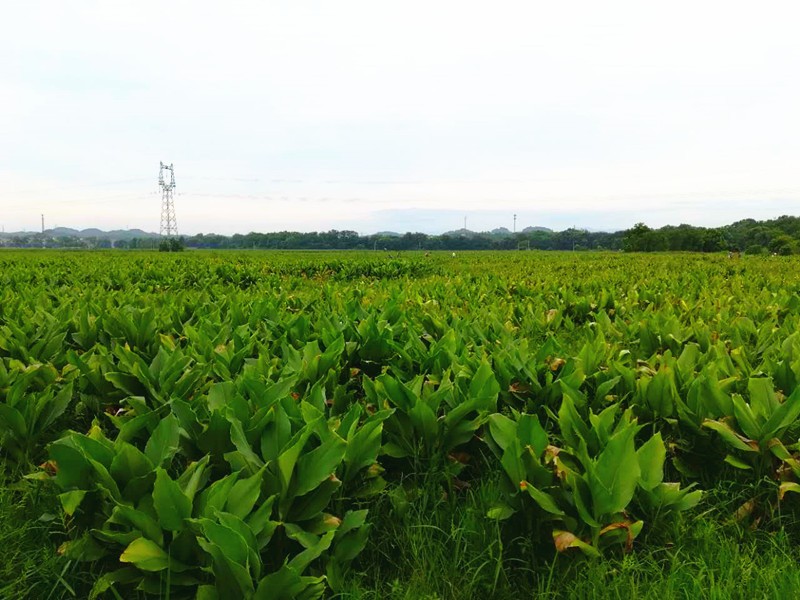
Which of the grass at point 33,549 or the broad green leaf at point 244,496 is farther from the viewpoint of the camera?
the grass at point 33,549

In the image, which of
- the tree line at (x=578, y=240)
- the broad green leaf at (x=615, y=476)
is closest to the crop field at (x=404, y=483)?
the broad green leaf at (x=615, y=476)

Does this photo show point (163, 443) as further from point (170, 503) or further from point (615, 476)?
point (615, 476)

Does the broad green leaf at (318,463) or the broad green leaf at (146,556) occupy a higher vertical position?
the broad green leaf at (318,463)

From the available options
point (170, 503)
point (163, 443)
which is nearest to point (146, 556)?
point (170, 503)

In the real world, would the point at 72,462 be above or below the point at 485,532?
above

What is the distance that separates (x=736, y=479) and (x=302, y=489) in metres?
1.86

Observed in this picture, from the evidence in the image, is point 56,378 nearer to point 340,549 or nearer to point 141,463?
point 141,463

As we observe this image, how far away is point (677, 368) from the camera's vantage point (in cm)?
260

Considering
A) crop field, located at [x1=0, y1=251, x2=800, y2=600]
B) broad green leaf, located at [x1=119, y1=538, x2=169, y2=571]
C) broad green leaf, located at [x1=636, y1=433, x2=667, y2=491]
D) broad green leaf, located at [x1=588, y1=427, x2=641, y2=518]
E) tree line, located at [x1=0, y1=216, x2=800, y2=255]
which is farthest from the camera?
tree line, located at [x1=0, y1=216, x2=800, y2=255]

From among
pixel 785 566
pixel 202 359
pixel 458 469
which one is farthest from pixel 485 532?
pixel 202 359

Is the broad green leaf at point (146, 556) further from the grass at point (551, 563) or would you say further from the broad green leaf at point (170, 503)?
the grass at point (551, 563)

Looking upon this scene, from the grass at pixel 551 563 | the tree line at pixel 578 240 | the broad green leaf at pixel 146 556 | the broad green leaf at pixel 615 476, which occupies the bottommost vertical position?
the grass at pixel 551 563

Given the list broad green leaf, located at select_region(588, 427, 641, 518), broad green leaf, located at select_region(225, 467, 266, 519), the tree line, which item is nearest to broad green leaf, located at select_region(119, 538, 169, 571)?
broad green leaf, located at select_region(225, 467, 266, 519)

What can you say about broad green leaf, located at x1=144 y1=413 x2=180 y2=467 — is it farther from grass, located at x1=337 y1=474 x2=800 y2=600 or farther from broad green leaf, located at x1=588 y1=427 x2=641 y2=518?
broad green leaf, located at x1=588 y1=427 x2=641 y2=518
